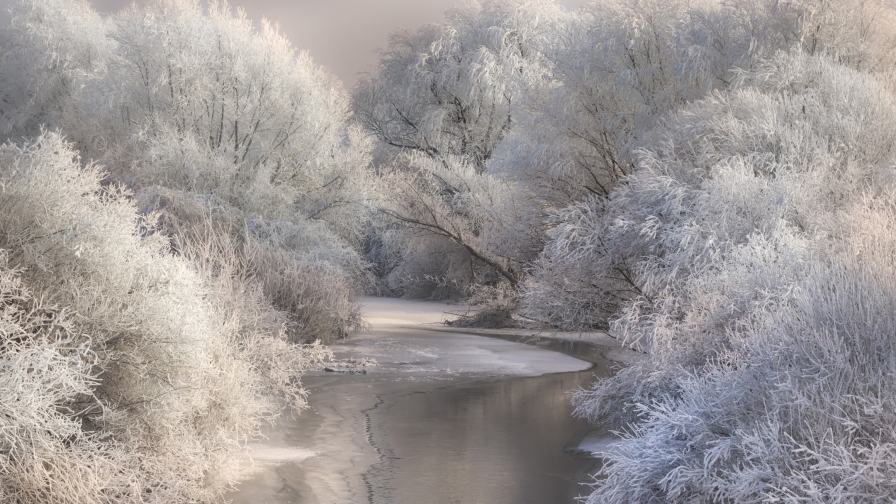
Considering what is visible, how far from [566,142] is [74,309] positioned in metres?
10.8

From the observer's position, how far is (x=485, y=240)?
19.9 meters

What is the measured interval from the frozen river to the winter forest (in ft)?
1.90

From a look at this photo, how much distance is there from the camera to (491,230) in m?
20.0

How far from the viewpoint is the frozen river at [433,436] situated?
7.81 meters

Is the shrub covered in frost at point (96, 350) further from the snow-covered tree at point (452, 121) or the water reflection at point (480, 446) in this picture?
the snow-covered tree at point (452, 121)

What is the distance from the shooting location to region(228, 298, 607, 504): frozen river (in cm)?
781

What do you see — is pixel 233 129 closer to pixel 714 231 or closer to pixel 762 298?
pixel 714 231

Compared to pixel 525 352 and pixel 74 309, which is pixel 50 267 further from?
pixel 525 352

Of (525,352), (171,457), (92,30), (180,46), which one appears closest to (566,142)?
(525,352)

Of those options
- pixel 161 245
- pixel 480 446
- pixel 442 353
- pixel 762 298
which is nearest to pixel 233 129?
pixel 442 353

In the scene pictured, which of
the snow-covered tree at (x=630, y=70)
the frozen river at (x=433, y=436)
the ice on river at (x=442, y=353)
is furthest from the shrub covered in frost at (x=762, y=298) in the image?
the ice on river at (x=442, y=353)

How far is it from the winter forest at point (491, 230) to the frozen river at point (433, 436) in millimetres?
580

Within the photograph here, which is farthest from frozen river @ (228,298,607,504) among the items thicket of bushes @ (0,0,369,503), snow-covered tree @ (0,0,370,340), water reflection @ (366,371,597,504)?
snow-covered tree @ (0,0,370,340)

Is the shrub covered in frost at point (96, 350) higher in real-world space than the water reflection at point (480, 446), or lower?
higher
